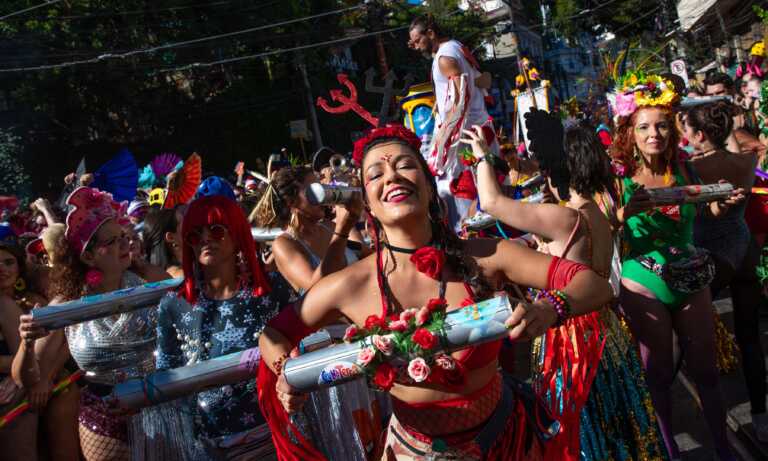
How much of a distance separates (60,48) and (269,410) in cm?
2128

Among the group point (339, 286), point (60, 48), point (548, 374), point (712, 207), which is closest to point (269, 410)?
point (339, 286)

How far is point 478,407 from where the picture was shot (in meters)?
2.30

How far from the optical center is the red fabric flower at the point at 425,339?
74.7 inches

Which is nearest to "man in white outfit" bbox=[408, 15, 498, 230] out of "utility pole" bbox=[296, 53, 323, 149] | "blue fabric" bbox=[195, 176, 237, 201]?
"blue fabric" bbox=[195, 176, 237, 201]

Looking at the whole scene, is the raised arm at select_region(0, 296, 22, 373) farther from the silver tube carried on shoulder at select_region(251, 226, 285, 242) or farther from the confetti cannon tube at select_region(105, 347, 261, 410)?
the silver tube carried on shoulder at select_region(251, 226, 285, 242)

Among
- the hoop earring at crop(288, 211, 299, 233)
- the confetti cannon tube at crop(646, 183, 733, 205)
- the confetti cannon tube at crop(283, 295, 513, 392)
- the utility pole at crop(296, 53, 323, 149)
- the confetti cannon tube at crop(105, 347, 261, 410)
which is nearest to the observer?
the confetti cannon tube at crop(283, 295, 513, 392)

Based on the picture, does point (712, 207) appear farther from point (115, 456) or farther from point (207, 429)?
point (115, 456)

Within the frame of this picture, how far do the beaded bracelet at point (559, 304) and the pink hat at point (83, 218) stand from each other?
2.49 meters

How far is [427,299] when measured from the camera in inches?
91.6

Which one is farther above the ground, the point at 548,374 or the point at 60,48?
the point at 60,48

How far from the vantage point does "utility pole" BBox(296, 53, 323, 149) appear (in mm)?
28422

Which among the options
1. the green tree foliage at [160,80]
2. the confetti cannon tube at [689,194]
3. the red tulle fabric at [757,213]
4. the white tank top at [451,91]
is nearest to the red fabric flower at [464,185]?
the white tank top at [451,91]

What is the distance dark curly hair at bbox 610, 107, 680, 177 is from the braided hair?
197 centimetres

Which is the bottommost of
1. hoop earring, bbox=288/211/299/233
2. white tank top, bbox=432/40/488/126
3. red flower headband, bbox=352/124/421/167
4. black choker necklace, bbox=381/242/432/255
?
hoop earring, bbox=288/211/299/233
